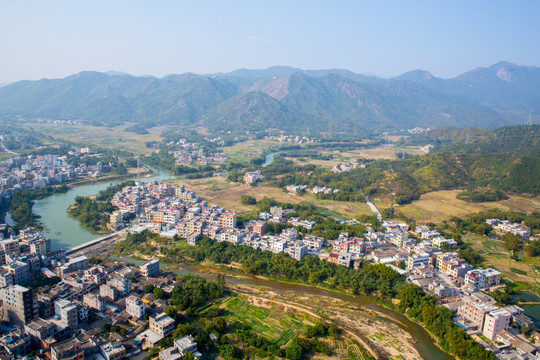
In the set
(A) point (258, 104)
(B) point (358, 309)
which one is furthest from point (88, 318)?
(A) point (258, 104)

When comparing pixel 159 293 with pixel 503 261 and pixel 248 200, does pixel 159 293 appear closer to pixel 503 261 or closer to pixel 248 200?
pixel 248 200

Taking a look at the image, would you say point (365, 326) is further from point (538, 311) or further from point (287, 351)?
point (538, 311)

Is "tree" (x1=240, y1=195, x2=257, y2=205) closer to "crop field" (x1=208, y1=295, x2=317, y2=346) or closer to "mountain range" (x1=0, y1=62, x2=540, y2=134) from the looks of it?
"crop field" (x1=208, y1=295, x2=317, y2=346)

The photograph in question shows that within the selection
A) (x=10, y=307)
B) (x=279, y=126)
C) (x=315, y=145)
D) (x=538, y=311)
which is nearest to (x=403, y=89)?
(x=279, y=126)

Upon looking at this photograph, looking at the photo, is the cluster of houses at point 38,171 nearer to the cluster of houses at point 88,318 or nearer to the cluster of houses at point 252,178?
the cluster of houses at point 252,178

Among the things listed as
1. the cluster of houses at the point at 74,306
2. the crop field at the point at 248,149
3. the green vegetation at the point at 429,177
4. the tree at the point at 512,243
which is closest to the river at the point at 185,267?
the cluster of houses at the point at 74,306

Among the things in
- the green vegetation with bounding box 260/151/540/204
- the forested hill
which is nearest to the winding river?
the green vegetation with bounding box 260/151/540/204
